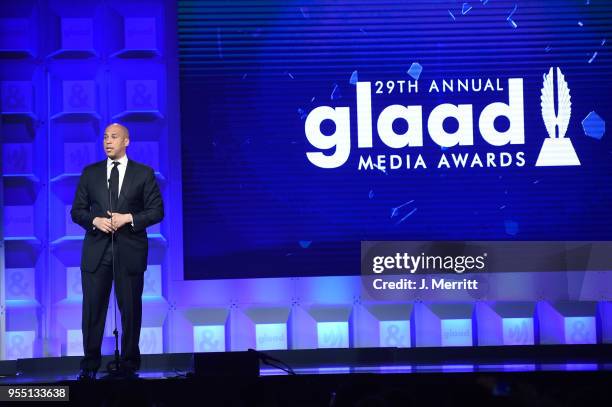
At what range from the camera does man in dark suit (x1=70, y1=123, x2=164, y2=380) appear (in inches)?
296

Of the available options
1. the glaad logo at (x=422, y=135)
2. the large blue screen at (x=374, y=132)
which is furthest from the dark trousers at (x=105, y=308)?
the glaad logo at (x=422, y=135)

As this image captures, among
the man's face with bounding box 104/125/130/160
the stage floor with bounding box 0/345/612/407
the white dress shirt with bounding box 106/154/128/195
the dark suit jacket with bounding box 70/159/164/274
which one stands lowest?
the stage floor with bounding box 0/345/612/407

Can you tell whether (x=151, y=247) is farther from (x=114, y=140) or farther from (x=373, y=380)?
(x=373, y=380)

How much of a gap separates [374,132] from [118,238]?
98.3 inches

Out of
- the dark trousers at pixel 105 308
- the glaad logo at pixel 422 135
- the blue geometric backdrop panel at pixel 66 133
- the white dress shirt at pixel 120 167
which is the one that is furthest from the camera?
the glaad logo at pixel 422 135

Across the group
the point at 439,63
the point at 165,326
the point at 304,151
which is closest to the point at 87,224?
the point at 165,326

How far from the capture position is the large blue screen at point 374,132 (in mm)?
8633

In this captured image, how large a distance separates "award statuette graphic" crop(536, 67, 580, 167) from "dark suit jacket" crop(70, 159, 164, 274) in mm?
3443

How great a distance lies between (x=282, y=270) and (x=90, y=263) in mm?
1786

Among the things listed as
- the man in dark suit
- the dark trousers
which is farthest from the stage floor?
the man in dark suit

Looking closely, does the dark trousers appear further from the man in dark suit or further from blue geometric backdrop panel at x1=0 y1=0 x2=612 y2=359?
blue geometric backdrop panel at x1=0 y1=0 x2=612 y2=359

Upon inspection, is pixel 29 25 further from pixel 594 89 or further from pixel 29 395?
pixel 594 89

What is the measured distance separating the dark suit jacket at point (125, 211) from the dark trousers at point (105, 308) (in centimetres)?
6

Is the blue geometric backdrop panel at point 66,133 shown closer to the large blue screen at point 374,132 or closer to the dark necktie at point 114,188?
the large blue screen at point 374,132
